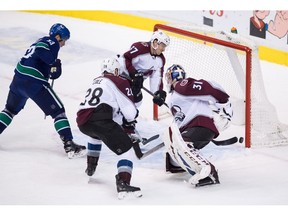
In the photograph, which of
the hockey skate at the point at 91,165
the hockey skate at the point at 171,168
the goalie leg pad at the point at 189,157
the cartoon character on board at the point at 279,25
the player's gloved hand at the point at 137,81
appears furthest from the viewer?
the cartoon character on board at the point at 279,25

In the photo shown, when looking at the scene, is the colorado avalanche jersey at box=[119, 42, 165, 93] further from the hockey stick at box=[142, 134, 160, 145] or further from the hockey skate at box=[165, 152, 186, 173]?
the hockey skate at box=[165, 152, 186, 173]

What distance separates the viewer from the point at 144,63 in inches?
234

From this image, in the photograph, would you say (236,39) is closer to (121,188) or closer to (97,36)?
(121,188)

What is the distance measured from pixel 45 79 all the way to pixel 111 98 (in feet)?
2.60

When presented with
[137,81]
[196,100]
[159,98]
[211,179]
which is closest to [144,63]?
[137,81]

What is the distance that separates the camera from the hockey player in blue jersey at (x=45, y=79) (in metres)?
5.61

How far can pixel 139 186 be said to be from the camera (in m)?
5.19

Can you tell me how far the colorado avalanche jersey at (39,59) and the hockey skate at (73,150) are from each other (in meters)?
0.44

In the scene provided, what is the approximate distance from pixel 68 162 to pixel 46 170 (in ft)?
0.63

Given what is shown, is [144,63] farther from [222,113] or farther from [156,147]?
[222,113]

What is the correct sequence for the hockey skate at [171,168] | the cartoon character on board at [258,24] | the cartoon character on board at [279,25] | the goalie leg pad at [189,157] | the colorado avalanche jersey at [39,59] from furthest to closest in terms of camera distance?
the cartoon character on board at [258,24], the cartoon character on board at [279,25], the colorado avalanche jersey at [39,59], the hockey skate at [171,168], the goalie leg pad at [189,157]

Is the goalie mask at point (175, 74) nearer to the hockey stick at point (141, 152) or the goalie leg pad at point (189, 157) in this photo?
the goalie leg pad at point (189, 157)

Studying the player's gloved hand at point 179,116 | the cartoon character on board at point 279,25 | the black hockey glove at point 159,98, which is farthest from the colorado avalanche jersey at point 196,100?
the cartoon character on board at point 279,25

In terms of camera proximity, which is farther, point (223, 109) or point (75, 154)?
point (75, 154)
